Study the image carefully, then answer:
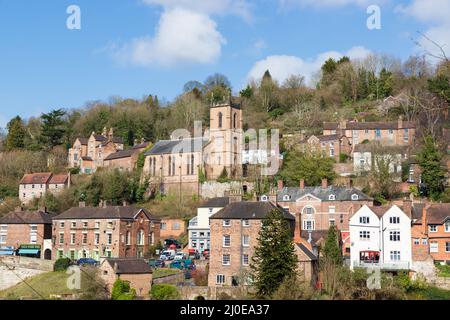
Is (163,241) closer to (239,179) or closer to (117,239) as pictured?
(117,239)

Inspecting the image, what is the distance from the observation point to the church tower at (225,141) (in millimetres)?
67375

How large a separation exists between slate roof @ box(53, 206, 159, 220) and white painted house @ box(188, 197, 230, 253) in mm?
3570

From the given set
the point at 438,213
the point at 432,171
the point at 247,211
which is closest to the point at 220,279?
the point at 247,211

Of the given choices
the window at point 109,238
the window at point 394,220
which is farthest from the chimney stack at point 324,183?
the window at point 109,238

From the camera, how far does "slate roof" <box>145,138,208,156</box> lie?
2702 inches

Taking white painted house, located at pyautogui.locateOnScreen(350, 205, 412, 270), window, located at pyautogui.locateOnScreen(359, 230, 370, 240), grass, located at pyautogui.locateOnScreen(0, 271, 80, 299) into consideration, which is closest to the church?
grass, located at pyautogui.locateOnScreen(0, 271, 80, 299)

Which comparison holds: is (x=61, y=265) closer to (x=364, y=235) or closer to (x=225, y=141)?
(x=364, y=235)

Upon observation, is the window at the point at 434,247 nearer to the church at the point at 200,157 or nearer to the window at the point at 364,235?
the window at the point at 364,235

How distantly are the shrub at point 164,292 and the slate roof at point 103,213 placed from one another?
15574mm

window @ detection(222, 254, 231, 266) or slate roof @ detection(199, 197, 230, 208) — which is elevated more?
slate roof @ detection(199, 197, 230, 208)

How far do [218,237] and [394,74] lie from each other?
4864 cm

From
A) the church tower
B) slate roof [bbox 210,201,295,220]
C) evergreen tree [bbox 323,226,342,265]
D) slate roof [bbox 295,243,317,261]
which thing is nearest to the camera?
slate roof [bbox 295,243,317,261]

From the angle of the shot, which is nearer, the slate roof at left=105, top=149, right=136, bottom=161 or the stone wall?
the stone wall

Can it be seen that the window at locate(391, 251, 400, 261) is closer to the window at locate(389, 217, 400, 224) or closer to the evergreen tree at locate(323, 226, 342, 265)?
the window at locate(389, 217, 400, 224)
